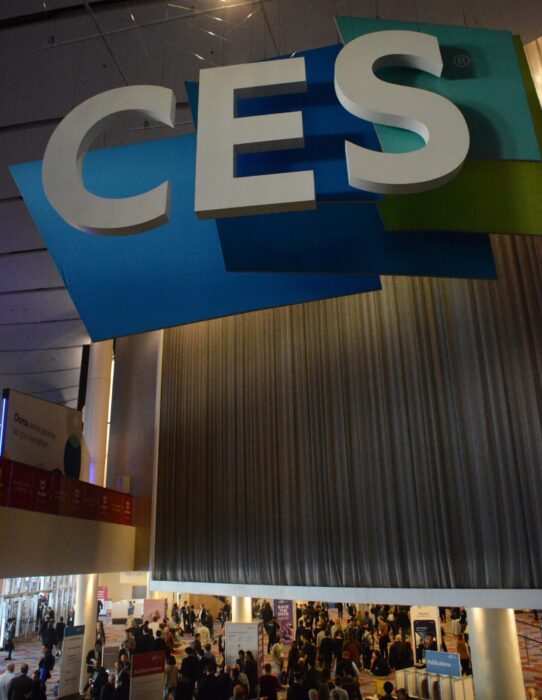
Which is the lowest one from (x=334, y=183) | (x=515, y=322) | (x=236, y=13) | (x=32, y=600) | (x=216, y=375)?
(x=32, y=600)

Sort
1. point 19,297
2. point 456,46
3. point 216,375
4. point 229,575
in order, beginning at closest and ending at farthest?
point 456,46, point 229,575, point 216,375, point 19,297

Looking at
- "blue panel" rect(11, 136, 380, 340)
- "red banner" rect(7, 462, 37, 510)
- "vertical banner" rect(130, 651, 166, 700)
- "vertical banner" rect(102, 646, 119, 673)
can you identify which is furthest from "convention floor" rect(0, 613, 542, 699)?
"blue panel" rect(11, 136, 380, 340)

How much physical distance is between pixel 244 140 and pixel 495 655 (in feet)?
21.6

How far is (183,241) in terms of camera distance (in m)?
6.40

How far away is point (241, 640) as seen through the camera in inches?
360

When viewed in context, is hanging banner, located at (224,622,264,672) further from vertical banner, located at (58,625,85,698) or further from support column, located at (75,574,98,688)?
support column, located at (75,574,98,688)

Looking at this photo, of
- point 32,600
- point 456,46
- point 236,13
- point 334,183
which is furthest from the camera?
point 32,600

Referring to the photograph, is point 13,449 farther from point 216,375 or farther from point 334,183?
point 334,183

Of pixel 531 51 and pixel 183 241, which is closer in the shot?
pixel 183 241

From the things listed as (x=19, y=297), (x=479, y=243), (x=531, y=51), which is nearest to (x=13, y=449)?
(x=19, y=297)

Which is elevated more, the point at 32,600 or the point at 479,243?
the point at 479,243

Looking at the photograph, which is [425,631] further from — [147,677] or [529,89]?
[529,89]

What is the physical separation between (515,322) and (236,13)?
4845 mm

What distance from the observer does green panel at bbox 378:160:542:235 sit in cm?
424
